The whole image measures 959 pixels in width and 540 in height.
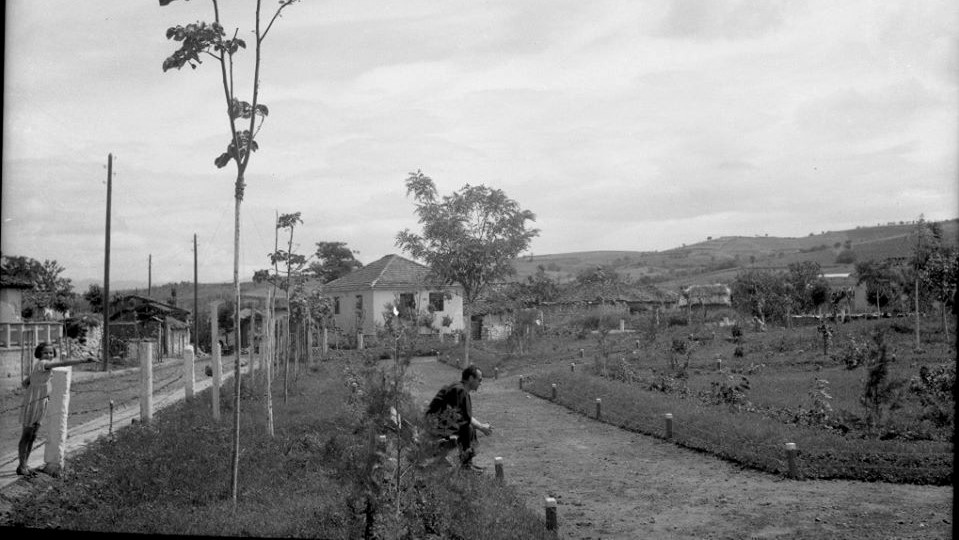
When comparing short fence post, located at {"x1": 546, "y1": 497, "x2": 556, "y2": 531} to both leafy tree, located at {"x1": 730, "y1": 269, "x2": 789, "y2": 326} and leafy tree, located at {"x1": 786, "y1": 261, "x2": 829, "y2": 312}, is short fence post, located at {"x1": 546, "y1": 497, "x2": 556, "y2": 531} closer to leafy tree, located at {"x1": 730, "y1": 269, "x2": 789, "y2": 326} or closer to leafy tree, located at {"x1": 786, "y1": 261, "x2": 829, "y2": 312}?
leafy tree, located at {"x1": 730, "y1": 269, "x2": 789, "y2": 326}

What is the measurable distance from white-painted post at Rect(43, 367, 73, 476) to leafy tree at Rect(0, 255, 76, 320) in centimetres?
2456

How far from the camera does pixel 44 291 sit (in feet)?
150

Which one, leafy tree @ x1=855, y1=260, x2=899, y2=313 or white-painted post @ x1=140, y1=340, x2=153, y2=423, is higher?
leafy tree @ x1=855, y1=260, x2=899, y2=313

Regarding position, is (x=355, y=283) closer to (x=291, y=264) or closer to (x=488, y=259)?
(x=488, y=259)

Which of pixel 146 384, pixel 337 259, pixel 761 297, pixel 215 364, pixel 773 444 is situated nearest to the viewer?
pixel 773 444

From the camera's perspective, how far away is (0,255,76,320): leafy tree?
1455 inches

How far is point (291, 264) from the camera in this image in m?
15.5

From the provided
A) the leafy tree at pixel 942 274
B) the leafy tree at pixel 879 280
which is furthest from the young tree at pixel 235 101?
the leafy tree at pixel 879 280

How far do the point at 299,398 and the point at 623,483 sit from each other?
8235 millimetres

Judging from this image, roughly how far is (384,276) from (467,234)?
83.4 feet

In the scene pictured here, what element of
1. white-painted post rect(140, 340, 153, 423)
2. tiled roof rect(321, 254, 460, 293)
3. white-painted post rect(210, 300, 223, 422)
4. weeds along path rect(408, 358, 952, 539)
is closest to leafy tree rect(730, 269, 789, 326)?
tiled roof rect(321, 254, 460, 293)

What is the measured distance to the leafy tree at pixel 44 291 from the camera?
37.0 meters

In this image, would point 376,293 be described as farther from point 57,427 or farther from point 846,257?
point 846,257

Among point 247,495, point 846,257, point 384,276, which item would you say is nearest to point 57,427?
point 247,495
